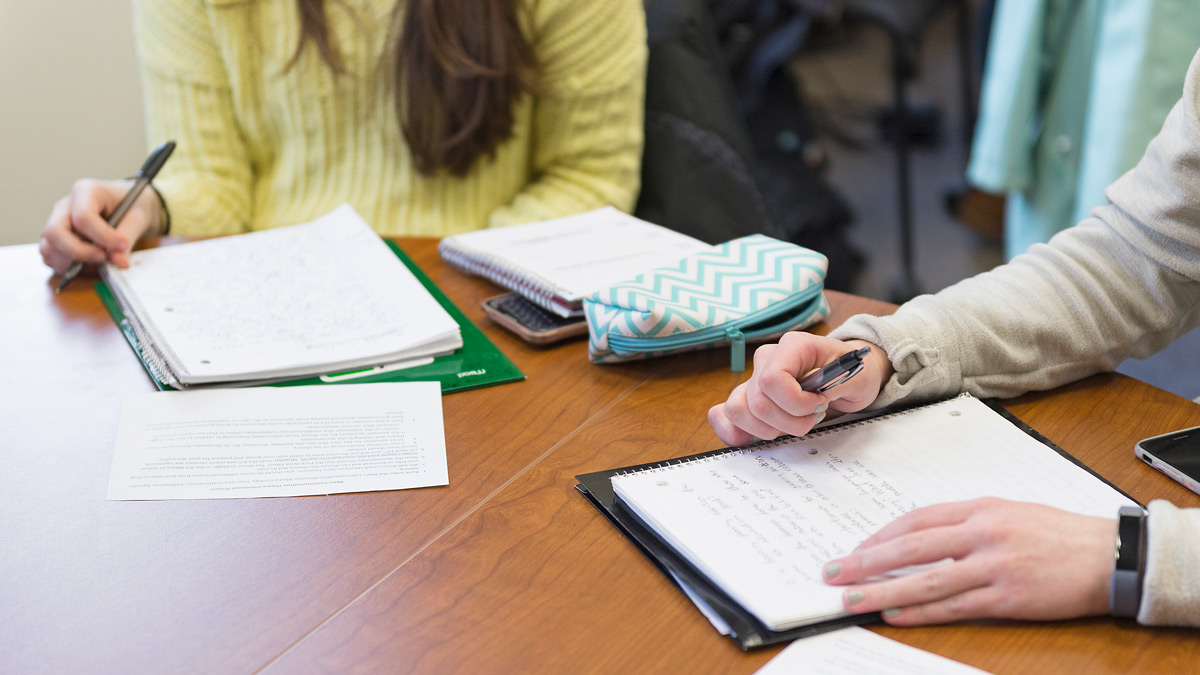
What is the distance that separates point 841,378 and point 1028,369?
19 centimetres

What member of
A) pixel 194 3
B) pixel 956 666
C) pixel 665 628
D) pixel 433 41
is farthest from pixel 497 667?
pixel 194 3

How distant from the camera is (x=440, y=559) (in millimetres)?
526

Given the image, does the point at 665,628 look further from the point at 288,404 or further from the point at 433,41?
the point at 433,41

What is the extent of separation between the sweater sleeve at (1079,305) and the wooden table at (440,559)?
0.12 feet

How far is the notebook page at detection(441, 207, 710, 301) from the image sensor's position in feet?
2.84

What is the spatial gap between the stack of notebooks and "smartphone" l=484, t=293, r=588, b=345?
0.10 ft

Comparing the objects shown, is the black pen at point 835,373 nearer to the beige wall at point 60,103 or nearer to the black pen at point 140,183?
the black pen at point 140,183

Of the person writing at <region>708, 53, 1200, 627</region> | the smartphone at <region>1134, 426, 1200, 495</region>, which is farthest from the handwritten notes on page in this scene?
the smartphone at <region>1134, 426, 1200, 495</region>

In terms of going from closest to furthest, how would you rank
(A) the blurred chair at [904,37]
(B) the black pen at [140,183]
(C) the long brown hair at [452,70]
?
1. (B) the black pen at [140,183]
2. (C) the long brown hair at [452,70]
3. (A) the blurred chair at [904,37]

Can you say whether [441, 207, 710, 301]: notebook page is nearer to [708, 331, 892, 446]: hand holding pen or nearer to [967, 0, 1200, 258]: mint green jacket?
[708, 331, 892, 446]: hand holding pen

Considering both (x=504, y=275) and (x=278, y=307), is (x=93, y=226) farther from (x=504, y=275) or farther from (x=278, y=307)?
(x=504, y=275)

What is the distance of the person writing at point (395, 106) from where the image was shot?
121 cm

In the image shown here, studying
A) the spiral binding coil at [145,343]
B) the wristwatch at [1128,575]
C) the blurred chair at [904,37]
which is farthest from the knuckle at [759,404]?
the blurred chair at [904,37]

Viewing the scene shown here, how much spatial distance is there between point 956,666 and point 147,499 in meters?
0.49
